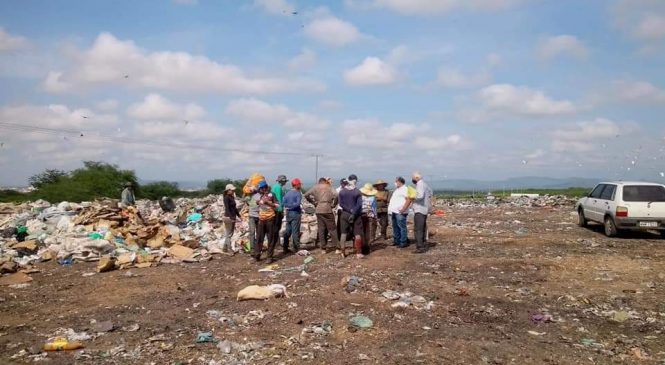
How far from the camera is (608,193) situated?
509 inches

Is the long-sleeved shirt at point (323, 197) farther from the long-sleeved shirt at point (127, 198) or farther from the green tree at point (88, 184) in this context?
the green tree at point (88, 184)

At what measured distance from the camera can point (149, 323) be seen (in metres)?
5.97

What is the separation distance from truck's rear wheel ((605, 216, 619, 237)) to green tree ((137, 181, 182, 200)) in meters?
39.3

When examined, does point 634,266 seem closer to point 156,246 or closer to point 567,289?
point 567,289

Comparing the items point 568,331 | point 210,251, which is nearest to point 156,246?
point 210,251

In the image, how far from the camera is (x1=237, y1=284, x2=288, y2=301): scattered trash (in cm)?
682

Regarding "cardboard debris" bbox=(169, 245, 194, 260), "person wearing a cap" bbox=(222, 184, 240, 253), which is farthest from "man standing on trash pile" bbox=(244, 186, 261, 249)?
"cardboard debris" bbox=(169, 245, 194, 260)

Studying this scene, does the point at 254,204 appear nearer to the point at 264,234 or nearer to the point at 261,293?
the point at 264,234

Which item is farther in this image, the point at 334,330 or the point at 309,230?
the point at 309,230

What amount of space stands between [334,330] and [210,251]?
20.9 ft

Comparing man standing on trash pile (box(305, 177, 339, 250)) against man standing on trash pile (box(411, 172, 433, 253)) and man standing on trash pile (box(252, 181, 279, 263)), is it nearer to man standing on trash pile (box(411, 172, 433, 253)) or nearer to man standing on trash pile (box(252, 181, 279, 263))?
man standing on trash pile (box(252, 181, 279, 263))

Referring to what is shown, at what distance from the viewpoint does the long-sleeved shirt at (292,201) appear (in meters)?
10.2

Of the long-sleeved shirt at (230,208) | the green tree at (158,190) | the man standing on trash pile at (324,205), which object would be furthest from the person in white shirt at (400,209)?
the green tree at (158,190)

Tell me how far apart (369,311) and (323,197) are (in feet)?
14.2
